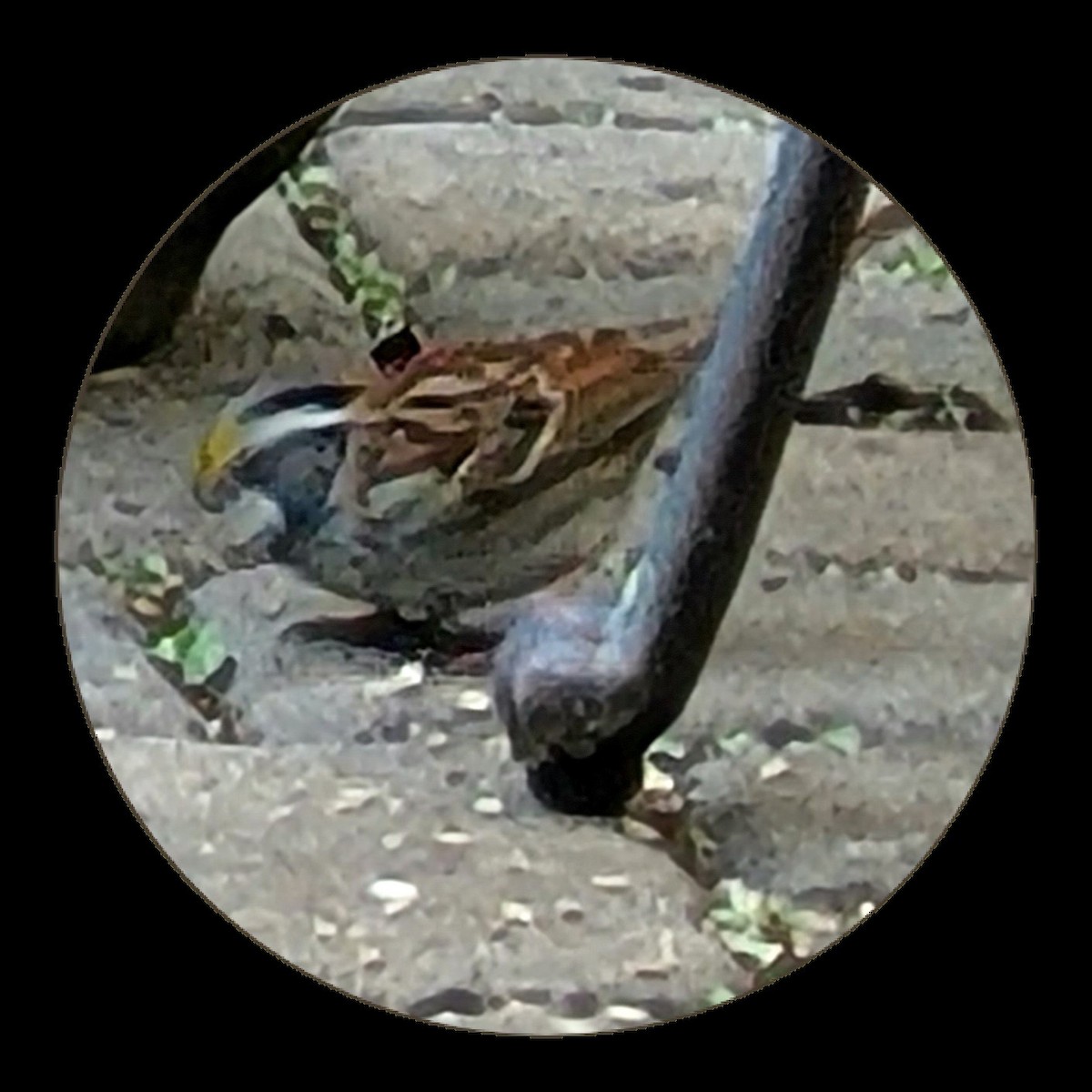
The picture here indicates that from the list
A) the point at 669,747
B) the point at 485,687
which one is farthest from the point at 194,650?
the point at 669,747

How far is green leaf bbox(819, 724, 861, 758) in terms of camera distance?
5.37 ft

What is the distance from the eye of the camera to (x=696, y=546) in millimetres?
1599

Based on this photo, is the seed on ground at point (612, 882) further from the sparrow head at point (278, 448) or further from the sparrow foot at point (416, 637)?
the sparrow head at point (278, 448)

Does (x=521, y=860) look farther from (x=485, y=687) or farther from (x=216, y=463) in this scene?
(x=216, y=463)

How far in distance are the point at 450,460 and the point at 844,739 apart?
0.26 m

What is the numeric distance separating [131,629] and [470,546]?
0.18 meters

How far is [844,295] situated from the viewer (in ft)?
5.22

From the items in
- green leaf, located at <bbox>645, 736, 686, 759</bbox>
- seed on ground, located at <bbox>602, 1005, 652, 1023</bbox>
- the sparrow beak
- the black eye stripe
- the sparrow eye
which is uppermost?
the sparrow eye

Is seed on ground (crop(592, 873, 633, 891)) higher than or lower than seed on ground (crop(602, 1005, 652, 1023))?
higher

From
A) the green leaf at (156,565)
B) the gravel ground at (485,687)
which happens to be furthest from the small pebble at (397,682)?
the green leaf at (156,565)

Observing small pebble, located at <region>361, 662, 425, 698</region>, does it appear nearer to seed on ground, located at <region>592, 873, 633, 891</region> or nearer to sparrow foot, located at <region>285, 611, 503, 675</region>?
sparrow foot, located at <region>285, 611, 503, 675</region>

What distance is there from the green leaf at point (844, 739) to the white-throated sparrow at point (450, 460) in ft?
0.52

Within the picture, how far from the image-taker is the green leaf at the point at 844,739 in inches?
64.4

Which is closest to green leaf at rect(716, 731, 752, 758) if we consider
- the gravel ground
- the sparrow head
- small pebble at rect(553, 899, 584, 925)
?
the gravel ground
